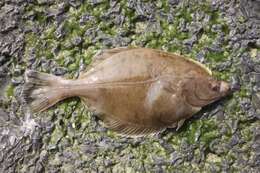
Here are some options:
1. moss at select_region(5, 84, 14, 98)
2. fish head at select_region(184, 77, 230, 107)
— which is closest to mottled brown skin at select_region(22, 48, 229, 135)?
fish head at select_region(184, 77, 230, 107)

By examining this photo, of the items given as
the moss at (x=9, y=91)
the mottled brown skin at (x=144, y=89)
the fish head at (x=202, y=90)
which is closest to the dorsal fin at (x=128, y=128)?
the mottled brown skin at (x=144, y=89)

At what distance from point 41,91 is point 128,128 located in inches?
11.8

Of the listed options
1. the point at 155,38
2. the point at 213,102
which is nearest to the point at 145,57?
the point at 155,38

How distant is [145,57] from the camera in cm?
196

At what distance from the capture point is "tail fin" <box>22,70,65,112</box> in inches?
77.5

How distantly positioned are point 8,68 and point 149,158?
1.81ft

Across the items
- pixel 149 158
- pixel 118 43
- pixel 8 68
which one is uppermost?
pixel 118 43

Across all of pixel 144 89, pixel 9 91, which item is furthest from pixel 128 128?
pixel 9 91

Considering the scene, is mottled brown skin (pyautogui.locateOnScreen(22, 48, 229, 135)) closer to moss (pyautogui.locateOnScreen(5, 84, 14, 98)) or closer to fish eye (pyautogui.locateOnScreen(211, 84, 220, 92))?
fish eye (pyautogui.locateOnScreen(211, 84, 220, 92))

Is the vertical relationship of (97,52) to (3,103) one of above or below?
above

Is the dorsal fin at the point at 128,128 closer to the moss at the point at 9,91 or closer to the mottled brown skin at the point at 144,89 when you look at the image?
the mottled brown skin at the point at 144,89

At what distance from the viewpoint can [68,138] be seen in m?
2.02

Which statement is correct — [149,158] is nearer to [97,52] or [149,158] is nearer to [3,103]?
[97,52]

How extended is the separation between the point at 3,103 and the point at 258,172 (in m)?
0.86
